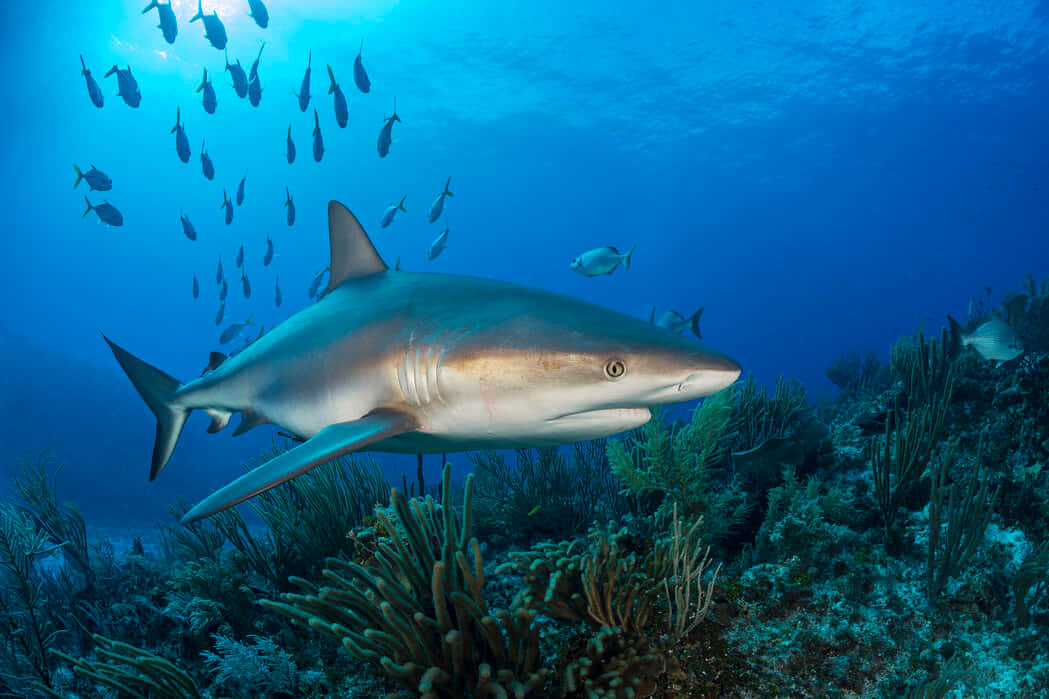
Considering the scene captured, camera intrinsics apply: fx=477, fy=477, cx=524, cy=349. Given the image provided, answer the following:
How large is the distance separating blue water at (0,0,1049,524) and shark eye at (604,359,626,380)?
20.3ft

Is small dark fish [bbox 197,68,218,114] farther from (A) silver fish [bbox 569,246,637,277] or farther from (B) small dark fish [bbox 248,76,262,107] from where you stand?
(A) silver fish [bbox 569,246,637,277]

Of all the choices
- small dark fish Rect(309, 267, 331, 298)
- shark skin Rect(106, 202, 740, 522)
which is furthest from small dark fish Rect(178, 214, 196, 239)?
shark skin Rect(106, 202, 740, 522)

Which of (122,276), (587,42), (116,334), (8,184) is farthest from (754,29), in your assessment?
(116,334)

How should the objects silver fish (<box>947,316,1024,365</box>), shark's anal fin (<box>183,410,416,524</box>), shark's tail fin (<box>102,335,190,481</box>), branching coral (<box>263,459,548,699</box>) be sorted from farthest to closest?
silver fish (<box>947,316,1024,365</box>) → shark's tail fin (<box>102,335,190,481</box>) → shark's anal fin (<box>183,410,416,524</box>) → branching coral (<box>263,459,548,699</box>)

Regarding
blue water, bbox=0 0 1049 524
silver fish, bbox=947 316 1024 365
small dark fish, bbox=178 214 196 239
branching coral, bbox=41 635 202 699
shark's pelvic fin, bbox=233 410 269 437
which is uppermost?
blue water, bbox=0 0 1049 524

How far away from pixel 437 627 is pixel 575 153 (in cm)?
7591

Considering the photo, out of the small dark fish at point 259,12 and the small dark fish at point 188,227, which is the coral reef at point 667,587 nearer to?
the small dark fish at point 188,227

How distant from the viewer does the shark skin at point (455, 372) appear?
2162 millimetres

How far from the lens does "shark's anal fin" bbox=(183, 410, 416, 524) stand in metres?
1.97

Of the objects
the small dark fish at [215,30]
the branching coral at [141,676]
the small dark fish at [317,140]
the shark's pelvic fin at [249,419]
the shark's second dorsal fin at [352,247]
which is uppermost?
the small dark fish at [215,30]

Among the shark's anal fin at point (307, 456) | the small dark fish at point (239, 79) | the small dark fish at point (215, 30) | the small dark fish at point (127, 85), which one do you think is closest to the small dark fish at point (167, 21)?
the small dark fish at point (215, 30)

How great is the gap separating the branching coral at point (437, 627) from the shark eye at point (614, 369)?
2.79 feet

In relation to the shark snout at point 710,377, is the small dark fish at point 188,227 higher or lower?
higher

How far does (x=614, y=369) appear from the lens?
2156 millimetres
